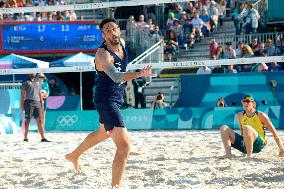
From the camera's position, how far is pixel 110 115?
5.12 m

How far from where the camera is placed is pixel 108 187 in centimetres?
536

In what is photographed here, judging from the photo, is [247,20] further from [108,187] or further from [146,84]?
[108,187]

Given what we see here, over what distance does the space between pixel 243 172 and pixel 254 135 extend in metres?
1.27

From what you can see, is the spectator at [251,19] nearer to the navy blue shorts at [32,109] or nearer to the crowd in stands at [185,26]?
the crowd in stands at [185,26]

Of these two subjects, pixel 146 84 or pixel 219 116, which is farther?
pixel 146 84

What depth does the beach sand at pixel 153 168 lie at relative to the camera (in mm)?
5559

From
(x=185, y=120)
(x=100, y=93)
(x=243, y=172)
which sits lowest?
(x=185, y=120)

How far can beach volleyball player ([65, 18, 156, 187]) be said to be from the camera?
16.1 feet

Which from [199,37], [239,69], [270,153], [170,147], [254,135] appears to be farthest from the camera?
[199,37]

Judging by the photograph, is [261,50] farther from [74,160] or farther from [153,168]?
[74,160]

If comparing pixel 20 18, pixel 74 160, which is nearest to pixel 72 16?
pixel 20 18

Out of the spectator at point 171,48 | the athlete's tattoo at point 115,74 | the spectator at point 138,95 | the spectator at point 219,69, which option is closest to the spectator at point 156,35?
the spectator at point 171,48

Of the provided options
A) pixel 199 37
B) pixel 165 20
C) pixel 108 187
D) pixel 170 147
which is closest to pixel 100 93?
pixel 108 187

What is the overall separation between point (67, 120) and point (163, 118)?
2089 millimetres
